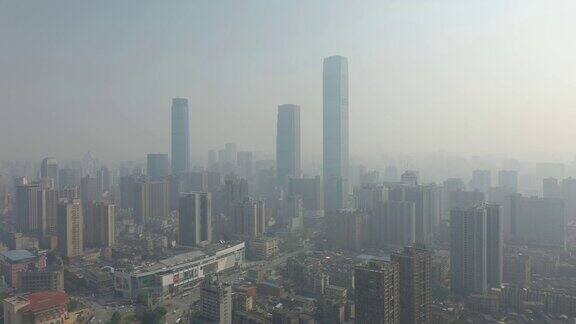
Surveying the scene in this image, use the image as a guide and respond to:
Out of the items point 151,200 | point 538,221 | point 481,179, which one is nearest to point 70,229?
point 151,200

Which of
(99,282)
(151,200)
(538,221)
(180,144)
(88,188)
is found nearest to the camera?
(99,282)

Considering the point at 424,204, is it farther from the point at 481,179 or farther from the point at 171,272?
the point at 171,272

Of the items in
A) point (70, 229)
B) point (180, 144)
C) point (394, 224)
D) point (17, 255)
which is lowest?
point (17, 255)

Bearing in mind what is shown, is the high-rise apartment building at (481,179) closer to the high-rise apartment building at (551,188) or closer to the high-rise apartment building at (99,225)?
the high-rise apartment building at (551,188)

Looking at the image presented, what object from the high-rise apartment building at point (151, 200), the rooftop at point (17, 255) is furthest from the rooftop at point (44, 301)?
the high-rise apartment building at point (151, 200)

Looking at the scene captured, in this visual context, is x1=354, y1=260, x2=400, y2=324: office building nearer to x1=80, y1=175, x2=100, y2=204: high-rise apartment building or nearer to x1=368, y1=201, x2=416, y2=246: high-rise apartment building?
x1=368, y1=201, x2=416, y2=246: high-rise apartment building

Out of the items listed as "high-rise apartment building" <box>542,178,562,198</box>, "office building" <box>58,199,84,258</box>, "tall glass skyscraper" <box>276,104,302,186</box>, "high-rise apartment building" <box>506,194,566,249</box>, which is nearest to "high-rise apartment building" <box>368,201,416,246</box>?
"high-rise apartment building" <box>506,194,566,249</box>
